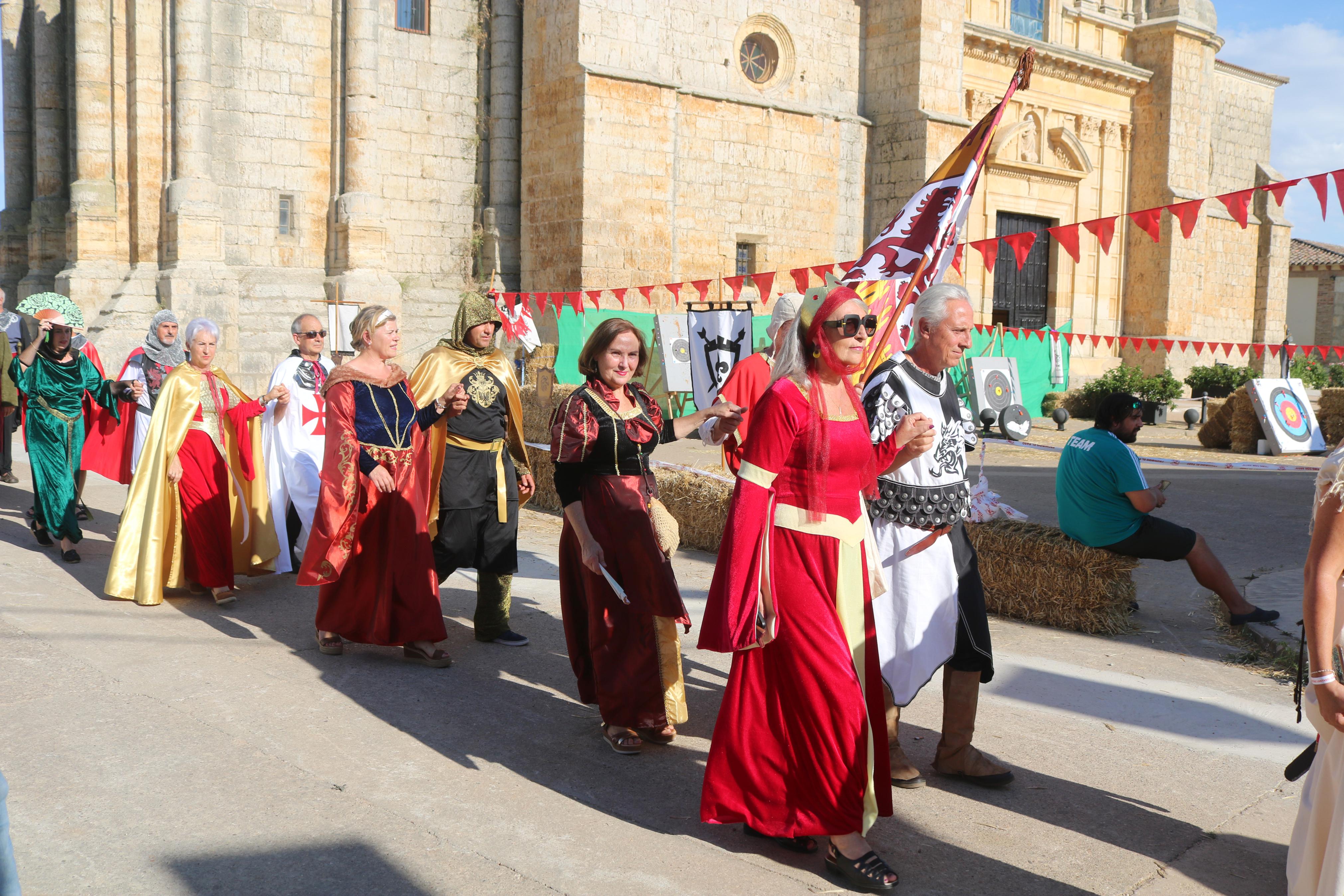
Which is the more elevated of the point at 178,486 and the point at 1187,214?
the point at 1187,214

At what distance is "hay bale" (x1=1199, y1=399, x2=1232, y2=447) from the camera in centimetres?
1475

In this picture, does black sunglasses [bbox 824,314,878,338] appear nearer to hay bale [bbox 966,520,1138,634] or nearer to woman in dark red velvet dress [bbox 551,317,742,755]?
woman in dark red velvet dress [bbox 551,317,742,755]

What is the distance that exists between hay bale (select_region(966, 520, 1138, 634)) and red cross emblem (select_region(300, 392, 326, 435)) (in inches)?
182

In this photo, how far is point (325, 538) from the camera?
5.45 meters

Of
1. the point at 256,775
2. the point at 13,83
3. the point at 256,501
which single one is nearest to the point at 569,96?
the point at 13,83

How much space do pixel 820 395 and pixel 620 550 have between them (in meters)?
1.33

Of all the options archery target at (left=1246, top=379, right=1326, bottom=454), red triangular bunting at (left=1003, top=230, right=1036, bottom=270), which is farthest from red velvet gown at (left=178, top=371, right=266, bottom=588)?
archery target at (left=1246, top=379, right=1326, bottom=454)

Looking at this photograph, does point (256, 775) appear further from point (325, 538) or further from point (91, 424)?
point (91, 424)

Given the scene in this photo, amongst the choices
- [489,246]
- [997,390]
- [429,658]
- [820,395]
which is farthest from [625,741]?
[489,246]

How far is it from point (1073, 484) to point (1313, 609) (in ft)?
12.6

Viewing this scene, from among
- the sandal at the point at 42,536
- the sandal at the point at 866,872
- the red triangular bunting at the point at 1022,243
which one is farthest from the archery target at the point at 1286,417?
the sandal at the point at 42,536

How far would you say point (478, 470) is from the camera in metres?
5.80

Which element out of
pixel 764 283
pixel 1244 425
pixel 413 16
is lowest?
pixel 1244 425

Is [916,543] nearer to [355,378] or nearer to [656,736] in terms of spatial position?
[656,736]
